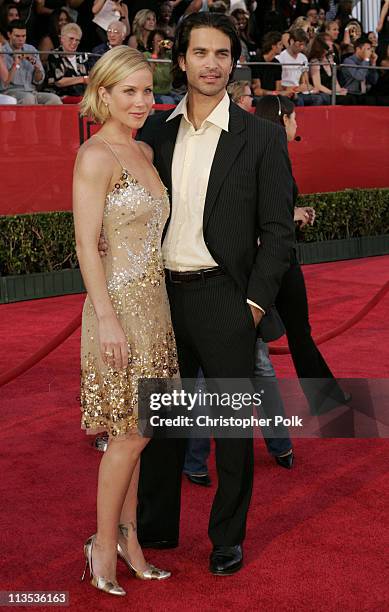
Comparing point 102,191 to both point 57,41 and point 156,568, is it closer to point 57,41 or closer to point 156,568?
point 156,568

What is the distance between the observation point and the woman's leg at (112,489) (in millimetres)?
3391

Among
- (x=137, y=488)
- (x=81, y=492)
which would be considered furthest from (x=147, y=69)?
(x=81, y=492)

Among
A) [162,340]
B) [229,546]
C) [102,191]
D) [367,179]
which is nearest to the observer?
[102,191]

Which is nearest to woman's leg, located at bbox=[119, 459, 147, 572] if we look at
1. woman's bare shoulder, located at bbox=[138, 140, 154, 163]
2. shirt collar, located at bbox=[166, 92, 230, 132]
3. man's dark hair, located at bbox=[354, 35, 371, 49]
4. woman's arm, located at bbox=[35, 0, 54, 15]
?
woman's bare shoulder, located at bbox=[138, 140, 154, 163]

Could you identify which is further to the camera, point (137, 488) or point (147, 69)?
point (137, 488)

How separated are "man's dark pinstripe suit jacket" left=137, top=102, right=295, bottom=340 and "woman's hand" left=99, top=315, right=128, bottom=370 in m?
0.49

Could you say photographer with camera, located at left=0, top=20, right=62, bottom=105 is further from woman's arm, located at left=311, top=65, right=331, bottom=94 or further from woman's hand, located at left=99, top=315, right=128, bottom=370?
woman's hand, located at left=99, top=315, right=128, bottom=370

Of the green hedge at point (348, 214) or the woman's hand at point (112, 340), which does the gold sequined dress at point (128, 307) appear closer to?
the woman's hand at point (112, 340)

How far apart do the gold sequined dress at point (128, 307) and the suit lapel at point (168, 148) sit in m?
0.20

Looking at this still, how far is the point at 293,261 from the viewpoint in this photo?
475 cm

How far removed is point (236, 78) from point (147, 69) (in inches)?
332

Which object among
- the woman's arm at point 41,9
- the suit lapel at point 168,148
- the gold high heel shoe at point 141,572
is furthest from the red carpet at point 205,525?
the woman's arm at point 41,9

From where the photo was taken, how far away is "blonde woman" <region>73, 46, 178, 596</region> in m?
3.23

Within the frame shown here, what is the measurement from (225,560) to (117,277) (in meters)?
1.09
